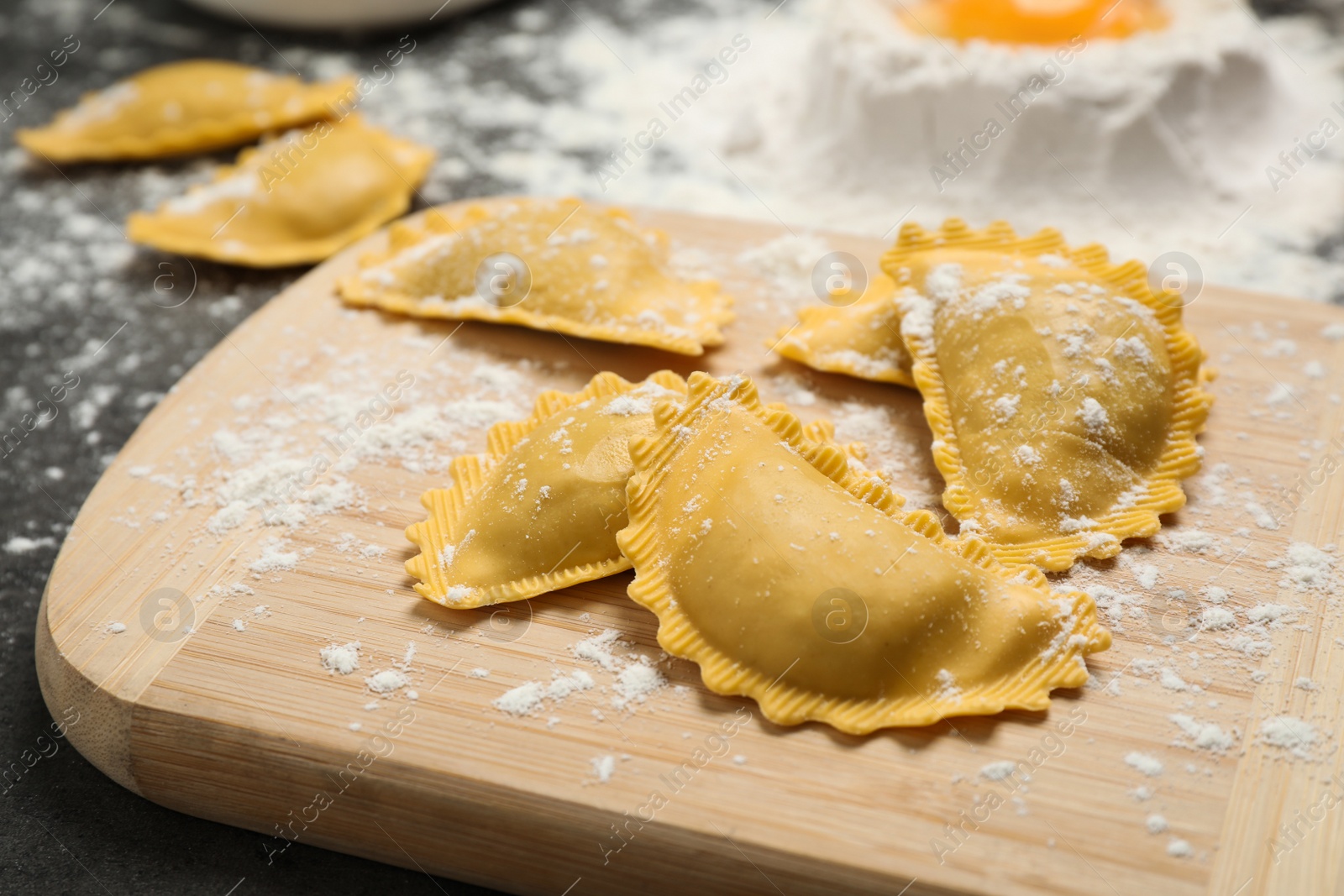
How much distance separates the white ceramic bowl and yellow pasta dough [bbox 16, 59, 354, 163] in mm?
476

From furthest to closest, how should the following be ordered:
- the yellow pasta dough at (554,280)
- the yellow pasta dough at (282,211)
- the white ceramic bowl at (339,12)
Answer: the white ceramic bowl at (339,12), the yellow pasta dough at (282,211), the yellow pasta dough at (554,280)

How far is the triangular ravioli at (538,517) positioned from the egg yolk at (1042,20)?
163cm

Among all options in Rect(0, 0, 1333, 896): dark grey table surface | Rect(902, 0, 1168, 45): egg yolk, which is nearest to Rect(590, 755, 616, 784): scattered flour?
Rect(0, 0, 1333, 896): dark grey table surface

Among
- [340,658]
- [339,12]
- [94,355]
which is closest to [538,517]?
[340,658]

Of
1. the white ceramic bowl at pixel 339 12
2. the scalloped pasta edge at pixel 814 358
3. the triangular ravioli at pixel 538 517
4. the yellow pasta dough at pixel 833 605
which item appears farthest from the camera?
the white ceramic bowl at pixel 339 12

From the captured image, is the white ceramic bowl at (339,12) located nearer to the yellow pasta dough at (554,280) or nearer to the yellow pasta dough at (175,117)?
the yellow pasta dough at (175,117)

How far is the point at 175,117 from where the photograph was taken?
124 inches

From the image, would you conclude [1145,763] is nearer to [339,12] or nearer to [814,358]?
[814,358]

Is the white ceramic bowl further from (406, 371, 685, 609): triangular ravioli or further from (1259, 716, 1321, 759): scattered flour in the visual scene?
(1259, 716, 1321, 759): scattered flour

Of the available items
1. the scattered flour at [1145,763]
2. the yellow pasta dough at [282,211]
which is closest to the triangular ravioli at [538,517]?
the scattered flour at [1145,763]

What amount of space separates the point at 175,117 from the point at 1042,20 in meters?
2.33

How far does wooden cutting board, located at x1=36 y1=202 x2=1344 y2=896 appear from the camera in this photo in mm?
1361

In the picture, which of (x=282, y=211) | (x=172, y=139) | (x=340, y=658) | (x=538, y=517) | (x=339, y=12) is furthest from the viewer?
(x=339, y=12)

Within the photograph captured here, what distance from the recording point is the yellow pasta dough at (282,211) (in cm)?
270
